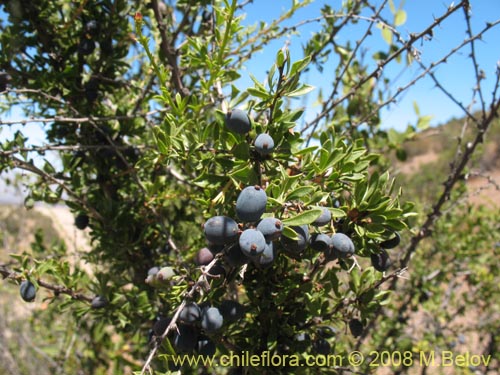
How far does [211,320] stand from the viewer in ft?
3.54

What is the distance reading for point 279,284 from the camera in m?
1.33

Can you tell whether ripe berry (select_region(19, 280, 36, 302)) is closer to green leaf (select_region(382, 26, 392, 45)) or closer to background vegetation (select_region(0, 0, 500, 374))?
background vegetation (select_region(0, 0, 500, 374))

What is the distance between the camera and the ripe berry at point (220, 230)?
0.97m

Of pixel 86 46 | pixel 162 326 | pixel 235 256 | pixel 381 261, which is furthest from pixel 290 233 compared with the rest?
pixel 86 46

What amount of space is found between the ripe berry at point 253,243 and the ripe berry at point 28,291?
0.92 meters

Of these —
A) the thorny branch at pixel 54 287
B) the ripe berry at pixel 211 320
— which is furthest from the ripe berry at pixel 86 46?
the ripe berry at pixel 211 320

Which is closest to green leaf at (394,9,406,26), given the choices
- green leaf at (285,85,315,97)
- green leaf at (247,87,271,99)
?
green leaf at (285,85,315,97)

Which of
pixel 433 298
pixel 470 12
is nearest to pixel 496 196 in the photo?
pixel 433 298

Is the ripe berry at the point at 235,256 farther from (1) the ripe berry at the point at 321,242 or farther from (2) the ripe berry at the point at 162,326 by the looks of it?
(2) the ripe berry at the point at 162,326

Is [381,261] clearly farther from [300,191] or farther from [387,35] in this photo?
[387,35]

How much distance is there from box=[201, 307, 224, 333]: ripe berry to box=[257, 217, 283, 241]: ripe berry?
0.31m

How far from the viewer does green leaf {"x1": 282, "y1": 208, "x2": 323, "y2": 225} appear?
96 cm

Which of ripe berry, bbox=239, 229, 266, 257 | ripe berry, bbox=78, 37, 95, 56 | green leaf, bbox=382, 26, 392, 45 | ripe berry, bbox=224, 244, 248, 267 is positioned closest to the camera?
ripe berry, bbox=239, 229, 266, 257

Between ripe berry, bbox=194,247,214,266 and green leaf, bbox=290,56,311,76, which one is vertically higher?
green leaf, bbox=290,56,311,76
